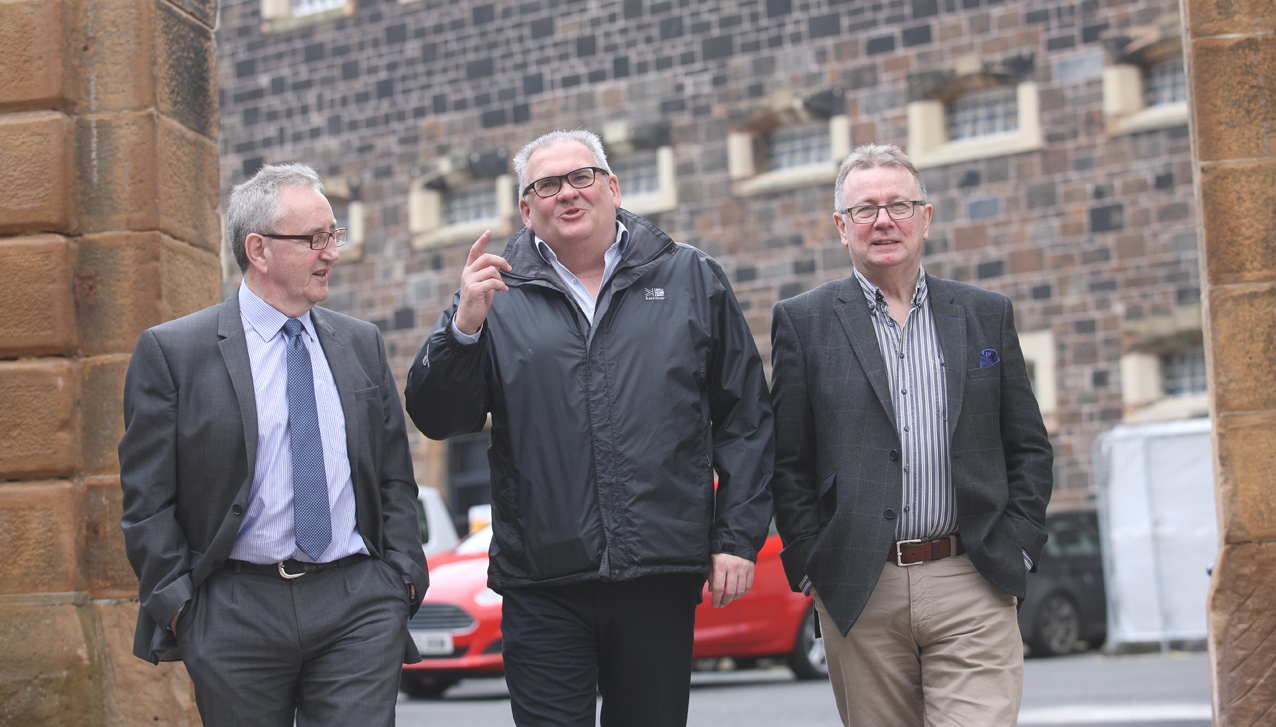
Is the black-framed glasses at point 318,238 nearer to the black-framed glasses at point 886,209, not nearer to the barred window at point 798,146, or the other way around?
the black-framed glasses at point 886,209

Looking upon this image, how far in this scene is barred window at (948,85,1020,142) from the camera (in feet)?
53.0

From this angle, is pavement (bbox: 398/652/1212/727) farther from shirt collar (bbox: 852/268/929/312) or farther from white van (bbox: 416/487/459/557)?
shirt collar (bbox: 852/268/929/312)

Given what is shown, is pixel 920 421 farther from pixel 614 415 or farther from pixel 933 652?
pixel 614 415

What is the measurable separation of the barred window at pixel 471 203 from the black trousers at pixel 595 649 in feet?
49.7

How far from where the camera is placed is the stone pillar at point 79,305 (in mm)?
5141

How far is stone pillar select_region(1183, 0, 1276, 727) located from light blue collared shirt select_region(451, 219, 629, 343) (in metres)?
1.93

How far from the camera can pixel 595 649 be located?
4031 mm

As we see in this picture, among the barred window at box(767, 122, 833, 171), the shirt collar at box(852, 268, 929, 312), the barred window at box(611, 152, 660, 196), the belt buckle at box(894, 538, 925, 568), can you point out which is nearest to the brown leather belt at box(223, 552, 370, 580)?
the belt buckle at box(894, 538, 925, 568)

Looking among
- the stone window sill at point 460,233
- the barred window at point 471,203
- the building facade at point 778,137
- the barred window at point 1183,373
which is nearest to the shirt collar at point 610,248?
the building facade at point 778,137

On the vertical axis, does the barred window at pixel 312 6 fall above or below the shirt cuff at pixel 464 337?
above

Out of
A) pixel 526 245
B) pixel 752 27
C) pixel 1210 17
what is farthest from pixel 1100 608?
pixel 526 245

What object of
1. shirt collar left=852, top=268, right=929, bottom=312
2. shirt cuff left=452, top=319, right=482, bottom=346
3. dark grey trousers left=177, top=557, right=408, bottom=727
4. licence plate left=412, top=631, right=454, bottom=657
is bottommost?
licence plate left=412, top=631, right=454, bottom=657

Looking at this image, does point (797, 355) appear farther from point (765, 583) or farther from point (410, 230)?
point (410, 230)

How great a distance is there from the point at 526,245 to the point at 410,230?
1528cm
